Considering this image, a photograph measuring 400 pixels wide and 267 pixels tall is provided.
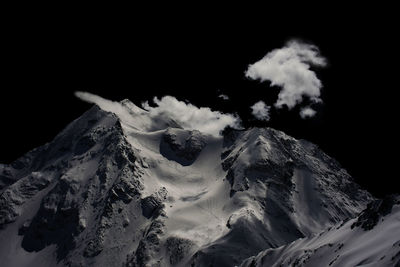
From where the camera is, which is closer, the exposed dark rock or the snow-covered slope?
the snow-covered slope

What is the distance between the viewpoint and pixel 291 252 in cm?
19625

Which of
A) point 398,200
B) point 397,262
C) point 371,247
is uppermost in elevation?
point 398,200

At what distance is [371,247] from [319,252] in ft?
85.2

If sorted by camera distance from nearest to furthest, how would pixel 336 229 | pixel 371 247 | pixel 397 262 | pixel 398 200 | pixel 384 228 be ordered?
pixel 397 262 → pixel 371 247 → pixel 384 228 → pixel 398 200 → pixel 336 229

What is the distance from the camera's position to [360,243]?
156750mm

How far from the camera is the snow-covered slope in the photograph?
13738 cm

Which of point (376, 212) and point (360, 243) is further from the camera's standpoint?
point (376, 212)

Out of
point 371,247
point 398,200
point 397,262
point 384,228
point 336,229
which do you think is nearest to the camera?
point 397,262

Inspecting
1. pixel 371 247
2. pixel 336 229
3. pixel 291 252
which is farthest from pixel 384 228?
pixel 291 252

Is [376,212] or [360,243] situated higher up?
[376,212]

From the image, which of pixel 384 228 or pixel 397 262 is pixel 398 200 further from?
pixel 397 262

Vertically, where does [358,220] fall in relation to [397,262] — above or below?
above

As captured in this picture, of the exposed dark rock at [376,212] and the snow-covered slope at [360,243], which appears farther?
the exposed dark rock at [376,212]

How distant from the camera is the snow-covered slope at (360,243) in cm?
13738
